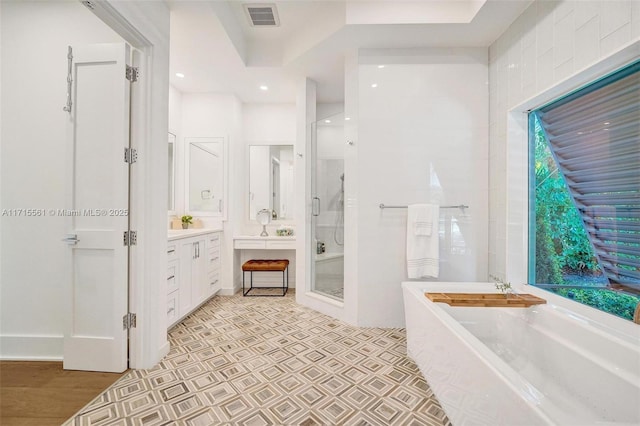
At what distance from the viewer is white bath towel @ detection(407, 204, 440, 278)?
2.42 meters

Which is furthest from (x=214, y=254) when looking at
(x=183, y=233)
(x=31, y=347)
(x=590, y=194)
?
(x=590, y=194)

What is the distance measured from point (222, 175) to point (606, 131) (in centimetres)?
360

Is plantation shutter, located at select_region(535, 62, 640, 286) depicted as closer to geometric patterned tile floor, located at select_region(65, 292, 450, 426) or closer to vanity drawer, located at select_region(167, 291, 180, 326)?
geometric patterned tile floor, located at select_region(65, 292, 450, 426)

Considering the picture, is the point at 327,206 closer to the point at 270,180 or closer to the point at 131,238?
the point at 270,180

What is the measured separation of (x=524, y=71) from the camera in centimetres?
200

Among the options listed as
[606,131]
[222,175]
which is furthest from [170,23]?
[606,131]

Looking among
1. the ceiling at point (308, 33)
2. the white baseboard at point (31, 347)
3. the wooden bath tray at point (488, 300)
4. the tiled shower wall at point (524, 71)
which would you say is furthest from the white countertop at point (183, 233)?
the tiled shower wall at point (524, 71)

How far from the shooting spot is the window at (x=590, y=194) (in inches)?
55.3

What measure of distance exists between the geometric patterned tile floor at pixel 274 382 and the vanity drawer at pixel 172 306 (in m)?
0.12

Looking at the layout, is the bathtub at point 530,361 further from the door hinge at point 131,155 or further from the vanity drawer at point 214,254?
the vanity drawer at point 214,254

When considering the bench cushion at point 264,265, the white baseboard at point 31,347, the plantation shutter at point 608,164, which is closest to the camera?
the plantation shutter at point 608,164

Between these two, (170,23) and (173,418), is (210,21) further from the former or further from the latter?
(173,418)

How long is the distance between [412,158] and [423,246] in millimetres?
840

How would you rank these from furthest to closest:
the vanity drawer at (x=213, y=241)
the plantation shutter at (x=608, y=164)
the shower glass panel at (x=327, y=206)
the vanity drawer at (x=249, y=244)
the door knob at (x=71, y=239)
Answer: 1. the vanity drawer at (x=249, y=244)
2. the vanity drawer at (x=213, y=241)
3. the shower glass panel at (x=327, y=206)
4. the door knob at (x=71, y=239)
5. the plantation shutter at (x=608, y=164)
